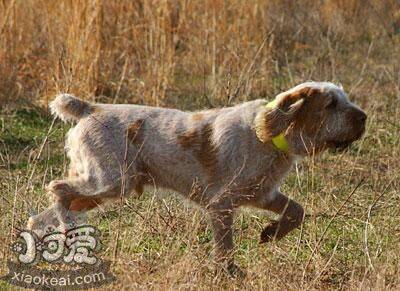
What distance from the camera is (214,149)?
5988 millimetres

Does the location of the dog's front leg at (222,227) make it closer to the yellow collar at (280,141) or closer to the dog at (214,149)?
the dog at (214,149)

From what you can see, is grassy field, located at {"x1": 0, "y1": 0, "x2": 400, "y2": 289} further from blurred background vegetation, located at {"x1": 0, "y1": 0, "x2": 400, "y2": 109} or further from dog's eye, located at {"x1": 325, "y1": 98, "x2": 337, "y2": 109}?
dog's eye, located at {"x1": 325, "y1": 98, "x2": 337, "y2": 109}

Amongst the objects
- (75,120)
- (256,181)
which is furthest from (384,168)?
(75,120)

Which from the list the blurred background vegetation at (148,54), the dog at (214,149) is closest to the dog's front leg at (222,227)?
the dog at (214,149)

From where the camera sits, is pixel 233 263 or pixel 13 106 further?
pixel 13 106

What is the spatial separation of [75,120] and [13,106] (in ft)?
12.5

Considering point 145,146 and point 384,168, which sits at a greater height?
point 145,146

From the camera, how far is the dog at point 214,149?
5949 mm

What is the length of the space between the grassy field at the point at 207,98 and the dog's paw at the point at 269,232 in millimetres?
53

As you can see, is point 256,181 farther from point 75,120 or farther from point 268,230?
point 75,120

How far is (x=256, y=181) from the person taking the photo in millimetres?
5977

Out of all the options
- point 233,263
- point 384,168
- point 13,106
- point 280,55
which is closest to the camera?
point 233,263

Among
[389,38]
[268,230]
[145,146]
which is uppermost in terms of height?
[145,146]

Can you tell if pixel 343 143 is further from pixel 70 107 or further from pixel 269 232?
pixel 70 107
